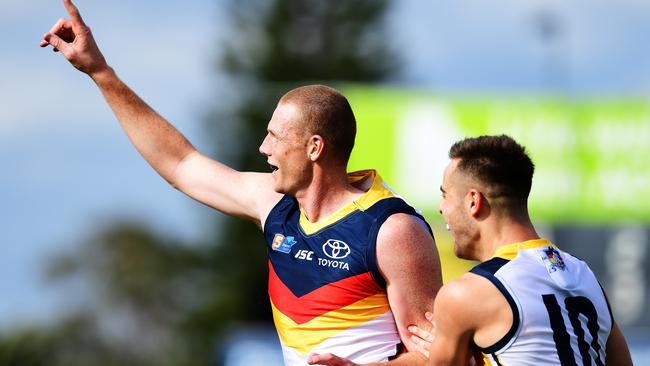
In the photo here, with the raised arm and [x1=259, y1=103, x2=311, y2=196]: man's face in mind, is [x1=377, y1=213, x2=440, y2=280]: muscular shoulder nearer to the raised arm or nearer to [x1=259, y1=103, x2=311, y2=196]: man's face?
[x1=259, y1=103, x2=311, y2=196]: man's face

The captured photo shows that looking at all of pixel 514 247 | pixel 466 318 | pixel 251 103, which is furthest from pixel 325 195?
pixel 251 103

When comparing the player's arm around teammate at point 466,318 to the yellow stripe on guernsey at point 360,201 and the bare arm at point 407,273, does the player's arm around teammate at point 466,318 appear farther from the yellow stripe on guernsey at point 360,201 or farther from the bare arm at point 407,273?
the yellow stripe on guernsey at point 360,201

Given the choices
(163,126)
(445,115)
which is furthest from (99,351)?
(163,126)

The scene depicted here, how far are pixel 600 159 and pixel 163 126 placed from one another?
1659cm

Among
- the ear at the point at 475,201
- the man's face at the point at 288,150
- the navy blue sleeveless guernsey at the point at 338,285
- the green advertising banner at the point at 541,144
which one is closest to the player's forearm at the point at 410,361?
the navy blue sleeveless guernsey at the point at 338,285

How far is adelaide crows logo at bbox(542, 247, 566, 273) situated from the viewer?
5.98 m

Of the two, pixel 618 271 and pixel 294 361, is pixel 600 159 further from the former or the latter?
pixel 294 361

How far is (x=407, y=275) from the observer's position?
637 centimetres

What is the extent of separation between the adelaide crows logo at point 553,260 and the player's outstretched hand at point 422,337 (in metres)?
0.68

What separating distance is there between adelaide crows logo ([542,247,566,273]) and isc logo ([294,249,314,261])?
1.29 metres

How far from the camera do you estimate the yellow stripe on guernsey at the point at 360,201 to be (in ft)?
22.0

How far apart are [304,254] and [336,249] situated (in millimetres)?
220

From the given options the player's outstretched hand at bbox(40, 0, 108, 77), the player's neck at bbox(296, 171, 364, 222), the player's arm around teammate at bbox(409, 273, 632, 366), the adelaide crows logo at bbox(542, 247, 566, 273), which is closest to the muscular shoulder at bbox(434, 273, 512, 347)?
the player's arm around teammate at bbox(409, 273, 632, 366)

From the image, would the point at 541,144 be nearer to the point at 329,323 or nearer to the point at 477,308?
the point at 329,323
